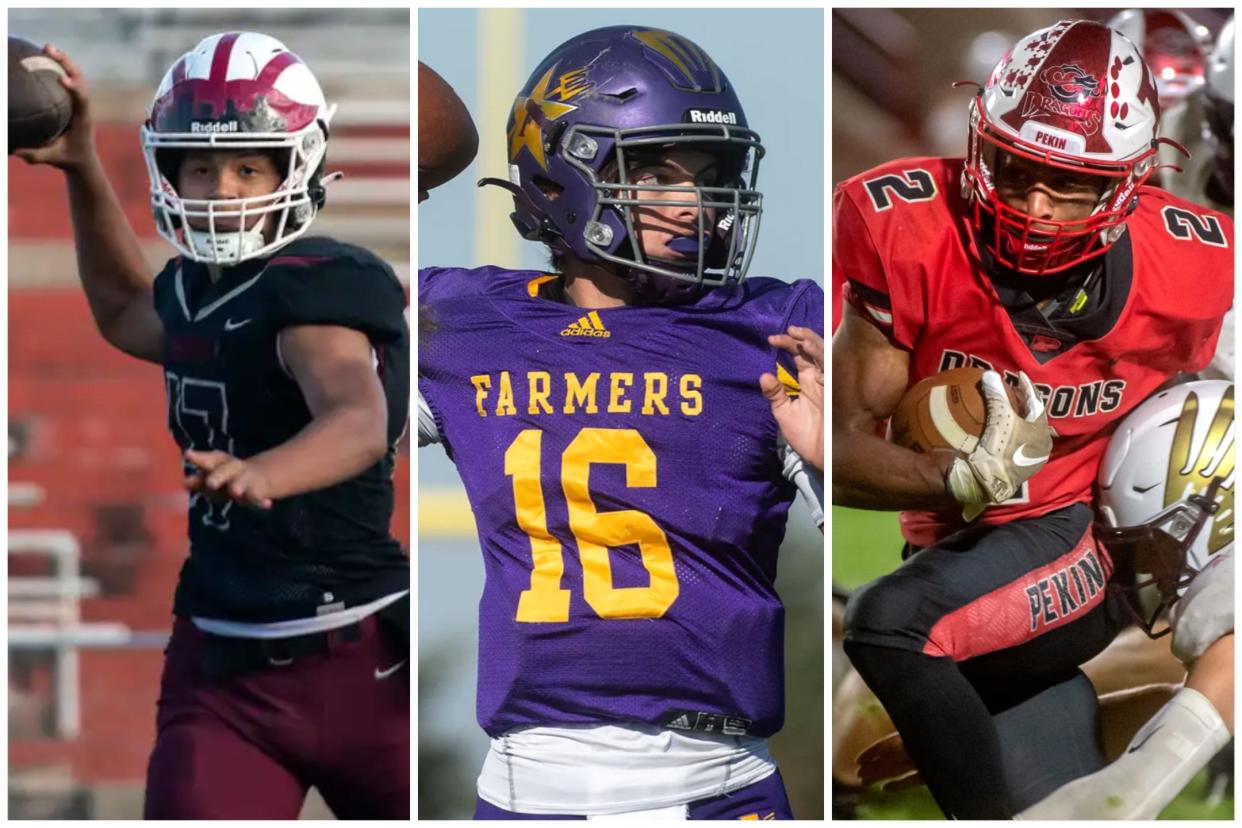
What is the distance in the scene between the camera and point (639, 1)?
10.8 feet

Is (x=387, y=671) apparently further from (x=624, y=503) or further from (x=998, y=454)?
(x=998, y=454)

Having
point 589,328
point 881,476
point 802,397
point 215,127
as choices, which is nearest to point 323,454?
point 589,328

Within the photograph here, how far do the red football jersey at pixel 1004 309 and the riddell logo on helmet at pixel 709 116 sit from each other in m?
0.31

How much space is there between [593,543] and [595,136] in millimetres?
766

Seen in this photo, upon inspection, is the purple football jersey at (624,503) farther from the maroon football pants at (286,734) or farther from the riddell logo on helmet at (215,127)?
the riddell logo on helmet at (215,127)

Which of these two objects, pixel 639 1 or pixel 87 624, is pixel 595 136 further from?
pixel 87 624

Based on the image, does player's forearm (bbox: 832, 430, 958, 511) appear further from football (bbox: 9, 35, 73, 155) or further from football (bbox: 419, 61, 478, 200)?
football (bbox: 9, 35, 73, 155)

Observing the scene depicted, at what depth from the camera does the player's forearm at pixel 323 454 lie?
3086 mm

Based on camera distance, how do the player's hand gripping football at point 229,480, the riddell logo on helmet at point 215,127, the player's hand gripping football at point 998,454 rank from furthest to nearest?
the riddell logo on helmet at point 215,127, the player's hand gripping football at point 998,454, the player's hand gripping football at point 229,480

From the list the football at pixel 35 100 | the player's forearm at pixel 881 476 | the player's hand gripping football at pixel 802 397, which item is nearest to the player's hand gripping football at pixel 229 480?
the football at pixel 35 100

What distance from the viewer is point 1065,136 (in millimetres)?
3033

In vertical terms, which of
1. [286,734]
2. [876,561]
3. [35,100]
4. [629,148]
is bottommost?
[286,734]

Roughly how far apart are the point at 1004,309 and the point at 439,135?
1178 millimetres

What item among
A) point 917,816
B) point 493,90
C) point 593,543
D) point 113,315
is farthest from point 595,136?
point 917,816
